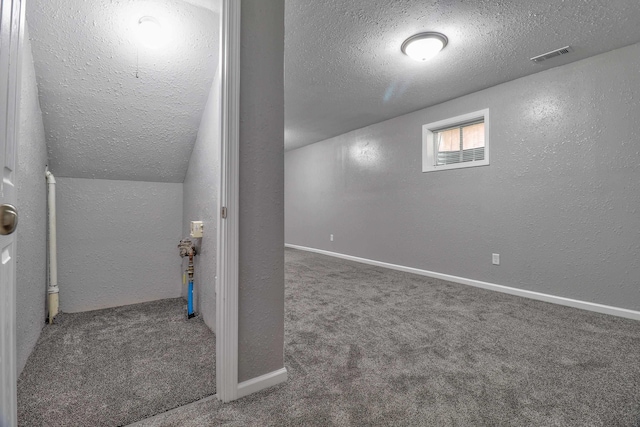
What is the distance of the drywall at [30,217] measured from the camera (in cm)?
147

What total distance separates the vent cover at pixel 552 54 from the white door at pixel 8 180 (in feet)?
11.1

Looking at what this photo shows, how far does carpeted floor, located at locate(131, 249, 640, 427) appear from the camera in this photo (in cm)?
119

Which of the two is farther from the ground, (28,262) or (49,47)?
(49,47)

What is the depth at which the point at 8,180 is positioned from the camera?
65 centimetres

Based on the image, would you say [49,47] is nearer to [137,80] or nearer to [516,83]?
[137,80]

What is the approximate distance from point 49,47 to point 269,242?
159 cm

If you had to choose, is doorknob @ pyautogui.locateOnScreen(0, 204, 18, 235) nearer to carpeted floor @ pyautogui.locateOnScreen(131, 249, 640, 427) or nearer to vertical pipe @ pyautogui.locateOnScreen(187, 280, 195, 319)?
carpeted floor @ pyautogui.locateOnScreen(131, 249, 640, 427)

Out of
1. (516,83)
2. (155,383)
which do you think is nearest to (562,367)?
(155,383)

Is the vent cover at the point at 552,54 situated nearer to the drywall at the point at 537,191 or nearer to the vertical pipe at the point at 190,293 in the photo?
the drywall at the point at 537,191

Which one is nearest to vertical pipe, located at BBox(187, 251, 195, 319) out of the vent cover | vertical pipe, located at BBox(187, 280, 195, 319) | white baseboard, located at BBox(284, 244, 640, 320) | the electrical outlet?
vertical pipe, located at BBox(187, 280, 195, 319)

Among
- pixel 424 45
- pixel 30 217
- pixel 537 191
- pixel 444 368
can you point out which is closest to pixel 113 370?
pixel 30 217

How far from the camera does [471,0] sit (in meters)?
1.89

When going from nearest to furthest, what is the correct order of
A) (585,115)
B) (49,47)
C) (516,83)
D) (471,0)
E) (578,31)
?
(49,47), (471,0), (578,31), (585,115), (516,83)

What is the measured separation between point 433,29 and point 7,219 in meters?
2.66
